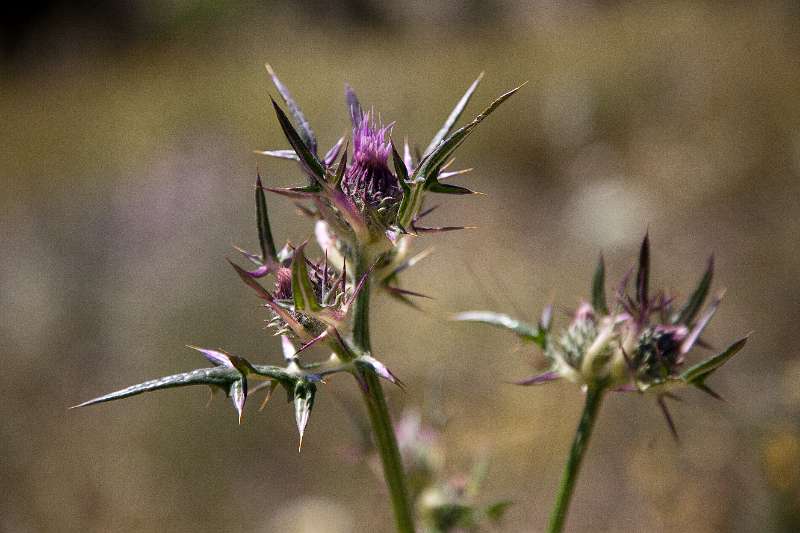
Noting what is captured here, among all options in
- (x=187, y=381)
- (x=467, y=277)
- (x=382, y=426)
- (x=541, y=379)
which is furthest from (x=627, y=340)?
(x=467, y=277)

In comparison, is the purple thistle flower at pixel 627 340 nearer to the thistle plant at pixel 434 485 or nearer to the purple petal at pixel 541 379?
the purple petal at pixel 541 379

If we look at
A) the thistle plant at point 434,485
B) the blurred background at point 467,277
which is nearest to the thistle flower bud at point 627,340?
the blurred background at point 467,277

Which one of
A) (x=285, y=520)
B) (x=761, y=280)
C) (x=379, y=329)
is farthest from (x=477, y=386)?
(x=761, y=280)

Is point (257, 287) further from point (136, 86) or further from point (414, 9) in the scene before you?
point (136, 86)

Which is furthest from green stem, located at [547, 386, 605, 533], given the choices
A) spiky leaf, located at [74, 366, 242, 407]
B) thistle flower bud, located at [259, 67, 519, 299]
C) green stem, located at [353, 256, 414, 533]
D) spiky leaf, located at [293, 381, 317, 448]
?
spiky leaf, located at [74, 366, 242, 407]

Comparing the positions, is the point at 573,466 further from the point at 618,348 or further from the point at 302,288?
the point at 302,288

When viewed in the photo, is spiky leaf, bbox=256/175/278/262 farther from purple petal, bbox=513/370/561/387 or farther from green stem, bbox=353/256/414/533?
purple petal, bbox=513/370/561/387
